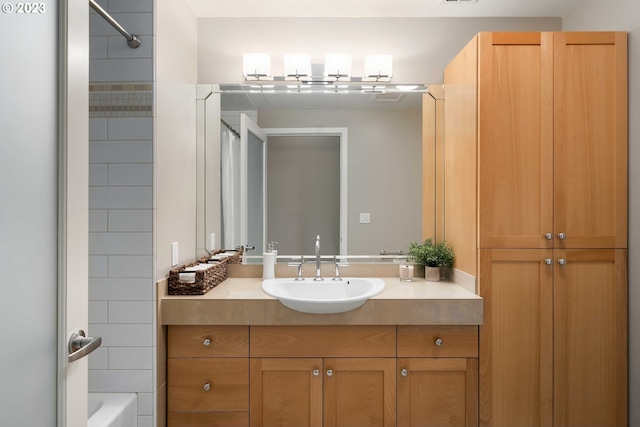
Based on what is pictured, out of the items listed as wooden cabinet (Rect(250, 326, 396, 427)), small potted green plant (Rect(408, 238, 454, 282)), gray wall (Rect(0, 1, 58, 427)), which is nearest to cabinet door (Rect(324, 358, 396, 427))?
wooden cabinet (Rect(250, 326, 396, 427))

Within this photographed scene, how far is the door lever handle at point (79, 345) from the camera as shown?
906mm

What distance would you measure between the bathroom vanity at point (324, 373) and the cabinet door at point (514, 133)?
0.45 m

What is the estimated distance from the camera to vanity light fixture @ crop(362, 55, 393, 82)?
2.45 metres

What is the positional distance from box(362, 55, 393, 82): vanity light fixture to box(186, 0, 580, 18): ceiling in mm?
272

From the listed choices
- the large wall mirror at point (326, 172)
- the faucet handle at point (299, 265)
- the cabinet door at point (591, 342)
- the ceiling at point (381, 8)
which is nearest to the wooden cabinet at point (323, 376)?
the faucet handle at point (299, 265)

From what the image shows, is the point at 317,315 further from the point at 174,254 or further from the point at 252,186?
the point at 252,186

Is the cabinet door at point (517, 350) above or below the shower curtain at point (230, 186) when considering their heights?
below

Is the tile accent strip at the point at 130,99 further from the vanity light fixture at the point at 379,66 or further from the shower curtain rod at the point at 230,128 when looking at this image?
the vanity light fixture at the point at 379,66

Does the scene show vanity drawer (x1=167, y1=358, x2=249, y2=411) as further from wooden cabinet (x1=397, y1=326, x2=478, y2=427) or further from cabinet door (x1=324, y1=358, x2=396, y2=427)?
wooden cabinet (x1=397, y1=326, x2=478, y2=427)

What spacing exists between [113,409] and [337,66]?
6.90 feet

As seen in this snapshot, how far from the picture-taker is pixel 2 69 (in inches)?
29.7

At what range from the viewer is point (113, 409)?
1.66 metres

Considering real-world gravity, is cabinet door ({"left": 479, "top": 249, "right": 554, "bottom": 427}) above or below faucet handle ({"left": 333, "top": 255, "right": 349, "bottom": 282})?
below

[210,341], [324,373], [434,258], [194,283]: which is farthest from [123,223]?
[434,258]
